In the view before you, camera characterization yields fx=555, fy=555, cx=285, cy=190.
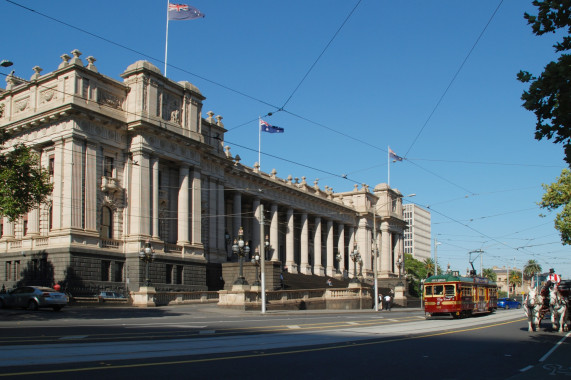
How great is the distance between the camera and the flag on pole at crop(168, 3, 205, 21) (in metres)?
43.8

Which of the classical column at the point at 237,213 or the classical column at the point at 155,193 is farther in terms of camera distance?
the classical column at the point at 237,213

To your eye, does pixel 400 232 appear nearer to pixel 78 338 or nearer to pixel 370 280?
pixel 370 280

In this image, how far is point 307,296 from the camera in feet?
156

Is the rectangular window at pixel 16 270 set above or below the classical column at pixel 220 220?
below

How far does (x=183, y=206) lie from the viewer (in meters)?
50.3

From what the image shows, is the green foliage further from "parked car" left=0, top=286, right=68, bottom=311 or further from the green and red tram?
"parked car" left=0, top=286, right=68, bottom=311

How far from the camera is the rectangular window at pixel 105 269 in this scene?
42.7 m

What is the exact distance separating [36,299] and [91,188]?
1367 centimetres

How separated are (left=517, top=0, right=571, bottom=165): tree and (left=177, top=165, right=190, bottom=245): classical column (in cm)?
3981

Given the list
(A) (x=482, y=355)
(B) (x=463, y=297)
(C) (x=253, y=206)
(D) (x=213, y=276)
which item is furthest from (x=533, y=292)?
(C) (x=253, y=206)

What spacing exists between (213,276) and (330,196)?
3756cm

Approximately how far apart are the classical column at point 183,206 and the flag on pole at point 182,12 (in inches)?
528

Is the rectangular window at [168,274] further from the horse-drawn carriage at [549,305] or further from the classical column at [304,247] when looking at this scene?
the classical column at [304,247]

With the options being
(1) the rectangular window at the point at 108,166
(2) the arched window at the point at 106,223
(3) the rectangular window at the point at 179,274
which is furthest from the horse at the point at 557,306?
(1) the rectangular window at the point at 108,166
